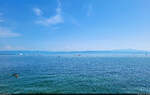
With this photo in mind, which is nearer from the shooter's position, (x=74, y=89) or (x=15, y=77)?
(x=74, y=89)

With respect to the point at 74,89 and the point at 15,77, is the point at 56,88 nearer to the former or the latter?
the point at 74,89

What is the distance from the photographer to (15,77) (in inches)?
1005

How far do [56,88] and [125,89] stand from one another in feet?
31.8

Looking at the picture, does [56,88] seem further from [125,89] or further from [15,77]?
[15,77]

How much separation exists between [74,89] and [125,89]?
7.08 meters

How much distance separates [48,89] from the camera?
17.8 meters

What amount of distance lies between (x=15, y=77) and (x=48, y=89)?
37.0 ft

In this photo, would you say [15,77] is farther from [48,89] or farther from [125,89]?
[125,89]

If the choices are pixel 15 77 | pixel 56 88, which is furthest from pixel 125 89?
pixel 15 77

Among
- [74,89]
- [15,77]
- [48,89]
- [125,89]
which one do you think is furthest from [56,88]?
[15,77]

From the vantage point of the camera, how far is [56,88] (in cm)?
1825

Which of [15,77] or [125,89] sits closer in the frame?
[125,89]

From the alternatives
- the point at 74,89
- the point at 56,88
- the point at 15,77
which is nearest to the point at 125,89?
the point at 74,89

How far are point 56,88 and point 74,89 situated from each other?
8.63ft
